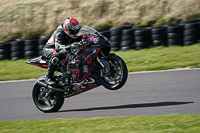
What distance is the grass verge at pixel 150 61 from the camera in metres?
10.6

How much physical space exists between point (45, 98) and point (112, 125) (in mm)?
2328

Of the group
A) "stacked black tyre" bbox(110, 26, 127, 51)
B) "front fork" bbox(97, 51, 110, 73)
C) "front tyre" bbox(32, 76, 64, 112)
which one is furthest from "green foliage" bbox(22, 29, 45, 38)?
"front fork" bbox(97, 51, 110, 73)

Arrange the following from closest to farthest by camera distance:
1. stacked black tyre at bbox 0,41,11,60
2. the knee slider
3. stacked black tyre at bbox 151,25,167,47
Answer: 1. the knee slider
2. stacked black tyre at bbox 151,25,167,47
3. stacked black tyre at bbox 0,41,11,60

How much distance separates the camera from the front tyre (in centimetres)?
700

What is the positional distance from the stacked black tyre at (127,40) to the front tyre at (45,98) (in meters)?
6.72

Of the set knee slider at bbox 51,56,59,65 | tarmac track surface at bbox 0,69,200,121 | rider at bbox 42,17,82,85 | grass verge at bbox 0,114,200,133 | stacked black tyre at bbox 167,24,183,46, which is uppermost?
stacked black tyre at bbox 167,24,183,46

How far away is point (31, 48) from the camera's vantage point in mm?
13953

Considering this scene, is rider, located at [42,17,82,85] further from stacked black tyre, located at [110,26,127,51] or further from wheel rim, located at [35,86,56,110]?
stacked black tyre, located at [110,26,127,51]

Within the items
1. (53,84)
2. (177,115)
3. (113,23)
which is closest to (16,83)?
(53,84)

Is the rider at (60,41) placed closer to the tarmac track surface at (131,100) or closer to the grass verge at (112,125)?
the tarmac track surface at (131,100)

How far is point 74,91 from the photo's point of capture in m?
6.73

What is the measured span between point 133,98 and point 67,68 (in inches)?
66.0

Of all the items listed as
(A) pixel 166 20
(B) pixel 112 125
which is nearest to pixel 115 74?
(B) pixel 112 125

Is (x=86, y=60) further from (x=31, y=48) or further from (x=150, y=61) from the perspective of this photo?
(x=31, y=48)
